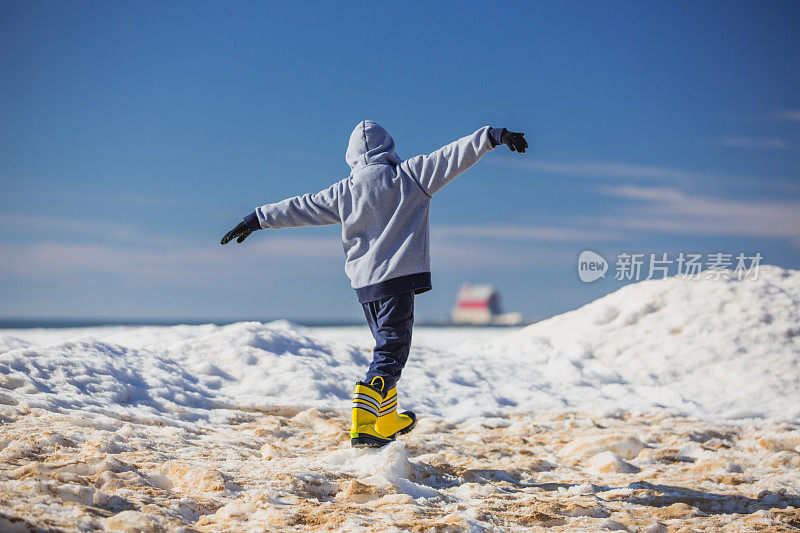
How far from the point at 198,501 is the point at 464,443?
Answer: 1.96 m

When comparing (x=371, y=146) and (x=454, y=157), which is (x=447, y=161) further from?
(x=371, y=146)

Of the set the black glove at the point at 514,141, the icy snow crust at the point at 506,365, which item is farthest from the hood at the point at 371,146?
the icy snow crust at the point at 506,365

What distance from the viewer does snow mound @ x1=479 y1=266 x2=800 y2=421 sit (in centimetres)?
568

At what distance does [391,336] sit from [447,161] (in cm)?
83

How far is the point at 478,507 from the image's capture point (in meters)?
2.58

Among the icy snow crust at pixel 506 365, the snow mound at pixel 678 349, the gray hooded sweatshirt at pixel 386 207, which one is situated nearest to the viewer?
the gray hooded sweatshirt at pixel 386 207

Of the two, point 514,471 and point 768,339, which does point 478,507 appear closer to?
point 514,471

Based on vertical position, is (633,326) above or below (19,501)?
above

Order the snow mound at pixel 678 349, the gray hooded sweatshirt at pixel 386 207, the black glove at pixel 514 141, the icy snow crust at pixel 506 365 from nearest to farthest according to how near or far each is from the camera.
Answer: the black glove at pixel 514 141, the gray hooded sweatshirt at pixel 386 207, the icy snow crust at pixel 506 365, the snow mound at pixel 678 349

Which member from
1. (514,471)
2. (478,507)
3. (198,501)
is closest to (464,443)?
(514,471)

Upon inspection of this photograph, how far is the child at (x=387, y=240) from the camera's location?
3000 millimetres

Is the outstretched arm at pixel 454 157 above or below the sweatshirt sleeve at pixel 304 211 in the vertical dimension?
above

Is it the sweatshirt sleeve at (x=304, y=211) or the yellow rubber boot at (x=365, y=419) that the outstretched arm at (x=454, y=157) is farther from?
the yellow rubber boot at (x=365, y=419)

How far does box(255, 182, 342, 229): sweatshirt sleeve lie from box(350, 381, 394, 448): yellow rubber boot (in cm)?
84
